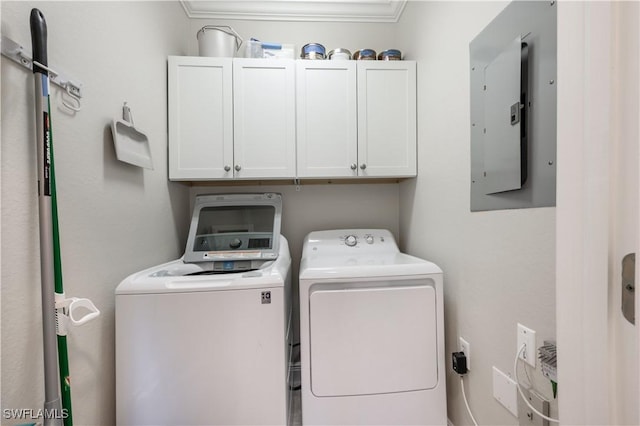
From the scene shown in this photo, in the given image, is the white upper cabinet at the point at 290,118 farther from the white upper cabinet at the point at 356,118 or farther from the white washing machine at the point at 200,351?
the white washing machine at the point at 200,351

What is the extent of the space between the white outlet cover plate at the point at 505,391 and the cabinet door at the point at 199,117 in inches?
68.8

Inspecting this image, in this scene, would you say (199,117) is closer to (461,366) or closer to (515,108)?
(515,108)

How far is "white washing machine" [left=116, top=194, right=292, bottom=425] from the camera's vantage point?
112 cm

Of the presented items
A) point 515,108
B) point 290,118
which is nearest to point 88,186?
point 290,118

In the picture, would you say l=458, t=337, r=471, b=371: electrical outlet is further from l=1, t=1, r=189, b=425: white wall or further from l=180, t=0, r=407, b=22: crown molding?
l=180, t=0, r=407, b=22: crown molding

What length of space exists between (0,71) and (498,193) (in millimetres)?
1656

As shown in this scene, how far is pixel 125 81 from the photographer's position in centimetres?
130

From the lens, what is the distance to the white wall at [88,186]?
78cm

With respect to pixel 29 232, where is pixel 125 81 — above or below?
above

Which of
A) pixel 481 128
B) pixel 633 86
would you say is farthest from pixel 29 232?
pixel 481 128

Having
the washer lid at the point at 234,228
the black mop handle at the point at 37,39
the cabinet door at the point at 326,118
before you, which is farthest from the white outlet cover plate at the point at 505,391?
the black mop handle at the point at 37,39

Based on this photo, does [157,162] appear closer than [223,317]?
No

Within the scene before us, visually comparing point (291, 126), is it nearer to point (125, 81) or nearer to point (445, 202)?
point (125, 81)

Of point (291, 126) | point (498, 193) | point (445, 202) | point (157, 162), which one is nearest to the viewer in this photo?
point (498, 193)
